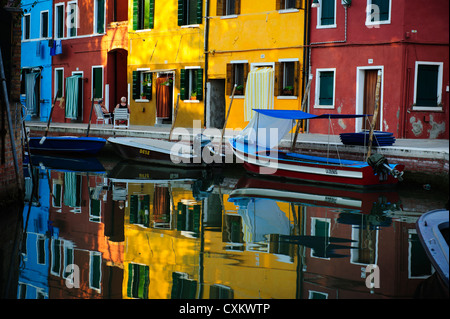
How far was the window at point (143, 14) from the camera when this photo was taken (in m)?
28.9

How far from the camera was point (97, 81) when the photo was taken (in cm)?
3164

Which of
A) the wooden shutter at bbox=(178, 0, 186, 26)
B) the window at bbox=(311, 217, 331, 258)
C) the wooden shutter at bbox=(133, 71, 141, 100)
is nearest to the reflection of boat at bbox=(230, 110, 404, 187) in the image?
the window at bbox=(311, 217, 331, 258)

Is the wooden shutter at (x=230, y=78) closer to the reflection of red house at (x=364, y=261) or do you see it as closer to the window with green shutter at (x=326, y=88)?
the window with green shutter at (x=326, y=88)

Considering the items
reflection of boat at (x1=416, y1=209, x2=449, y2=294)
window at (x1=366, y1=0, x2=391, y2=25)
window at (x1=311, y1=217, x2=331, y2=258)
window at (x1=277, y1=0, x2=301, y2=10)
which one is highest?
window at (x1=277, y1=0, x2=301, y2=10)

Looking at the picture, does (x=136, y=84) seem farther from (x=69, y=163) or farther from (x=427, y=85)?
(x=427, y=85)

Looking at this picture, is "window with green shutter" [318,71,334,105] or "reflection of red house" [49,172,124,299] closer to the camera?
"reflection of red house" [49,172,124,299]

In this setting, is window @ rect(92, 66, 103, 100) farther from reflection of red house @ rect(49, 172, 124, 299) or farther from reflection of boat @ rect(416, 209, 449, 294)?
reflection of boat @ rect(416, 209, 449, 294)

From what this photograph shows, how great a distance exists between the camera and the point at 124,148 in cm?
2223

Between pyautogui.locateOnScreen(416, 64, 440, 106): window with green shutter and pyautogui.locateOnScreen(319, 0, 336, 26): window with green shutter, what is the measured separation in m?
3.38

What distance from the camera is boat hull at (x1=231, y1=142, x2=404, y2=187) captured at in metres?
16.2

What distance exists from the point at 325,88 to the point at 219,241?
1410 centimetres

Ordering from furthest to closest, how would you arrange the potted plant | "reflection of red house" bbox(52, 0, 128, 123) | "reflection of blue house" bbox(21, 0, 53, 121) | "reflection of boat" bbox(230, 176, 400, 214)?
1. "reflection of blue house" bbox(21, 0, 53, 121)
2. "reflection of red house" bbox(52, 0, 128, 123)
3. the potted plant
4. "reflection of boat" bbox(230, 176, 400, 214)

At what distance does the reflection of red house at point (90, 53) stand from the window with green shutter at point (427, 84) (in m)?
13.7
